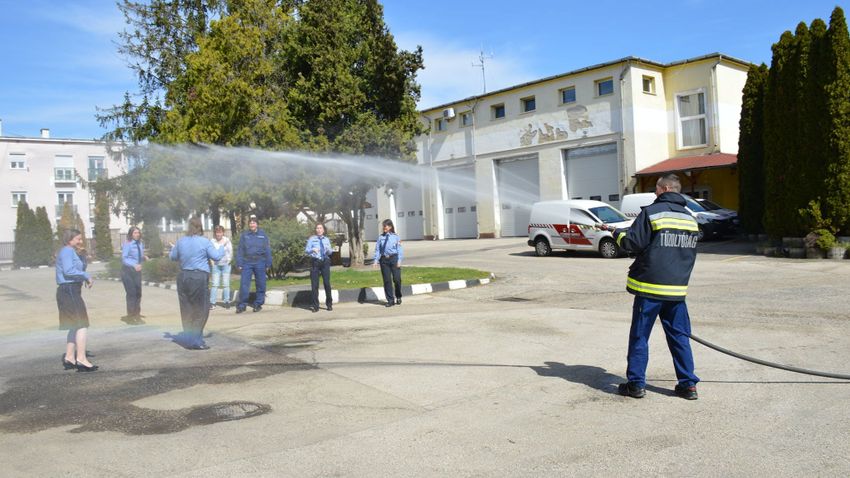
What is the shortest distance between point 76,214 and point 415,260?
26.1 meters

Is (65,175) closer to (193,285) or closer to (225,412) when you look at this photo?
(193,285)

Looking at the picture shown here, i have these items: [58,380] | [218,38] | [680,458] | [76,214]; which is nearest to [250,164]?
[218,38]

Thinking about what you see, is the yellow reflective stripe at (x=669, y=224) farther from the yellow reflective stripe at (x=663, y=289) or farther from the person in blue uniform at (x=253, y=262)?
the person in blue uniform at (x=253, y=262)

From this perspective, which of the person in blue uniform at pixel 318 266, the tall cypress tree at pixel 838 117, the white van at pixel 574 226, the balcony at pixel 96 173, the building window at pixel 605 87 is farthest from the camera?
the building window at pixel 605 87

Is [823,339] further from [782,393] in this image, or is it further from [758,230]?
[758,230]

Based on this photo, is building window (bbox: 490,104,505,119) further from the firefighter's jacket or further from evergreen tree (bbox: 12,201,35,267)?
the firefighter's jacket

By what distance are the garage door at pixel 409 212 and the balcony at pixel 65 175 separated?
20339 millimetres

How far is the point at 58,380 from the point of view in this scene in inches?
270

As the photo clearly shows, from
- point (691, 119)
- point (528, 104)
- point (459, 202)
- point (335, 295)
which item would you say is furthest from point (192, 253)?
point (459, 202)

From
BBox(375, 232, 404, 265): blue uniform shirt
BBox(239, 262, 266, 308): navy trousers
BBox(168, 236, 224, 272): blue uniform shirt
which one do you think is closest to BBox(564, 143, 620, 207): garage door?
BBox(375, 232, 404, 265): blue uniform shirt

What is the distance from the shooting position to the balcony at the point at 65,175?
23.9m

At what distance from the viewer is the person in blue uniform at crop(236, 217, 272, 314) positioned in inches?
497

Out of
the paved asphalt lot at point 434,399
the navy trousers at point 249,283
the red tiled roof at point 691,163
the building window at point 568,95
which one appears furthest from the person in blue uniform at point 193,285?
the building window at point 568,95

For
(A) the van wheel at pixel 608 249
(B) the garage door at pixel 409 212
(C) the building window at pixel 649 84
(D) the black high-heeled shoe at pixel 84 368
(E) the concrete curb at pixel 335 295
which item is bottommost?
(D) the black high-heeled shoe at pixel 84 368
